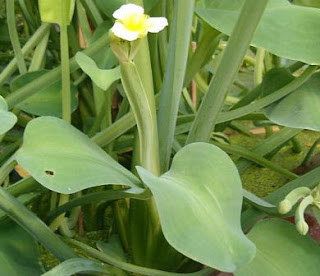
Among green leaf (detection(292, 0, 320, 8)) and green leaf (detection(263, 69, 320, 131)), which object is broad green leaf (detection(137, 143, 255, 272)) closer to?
green leaf (detection(263, 69, 320, 131))

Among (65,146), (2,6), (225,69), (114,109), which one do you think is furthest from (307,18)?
(2,6)

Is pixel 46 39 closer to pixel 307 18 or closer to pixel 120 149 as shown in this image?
pixel 120 149

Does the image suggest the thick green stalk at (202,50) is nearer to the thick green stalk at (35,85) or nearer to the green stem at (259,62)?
the thick green stalk at (35,85)

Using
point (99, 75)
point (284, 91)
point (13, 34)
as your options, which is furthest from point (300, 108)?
point (13, 34)

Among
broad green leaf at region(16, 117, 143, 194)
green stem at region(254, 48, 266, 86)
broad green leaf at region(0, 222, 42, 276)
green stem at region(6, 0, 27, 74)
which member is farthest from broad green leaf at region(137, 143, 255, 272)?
green stem at region(254, 48, 266, 86)

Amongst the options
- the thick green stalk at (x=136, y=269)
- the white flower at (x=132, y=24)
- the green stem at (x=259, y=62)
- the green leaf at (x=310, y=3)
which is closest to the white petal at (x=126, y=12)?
the white flower at (x=132, y=24)
